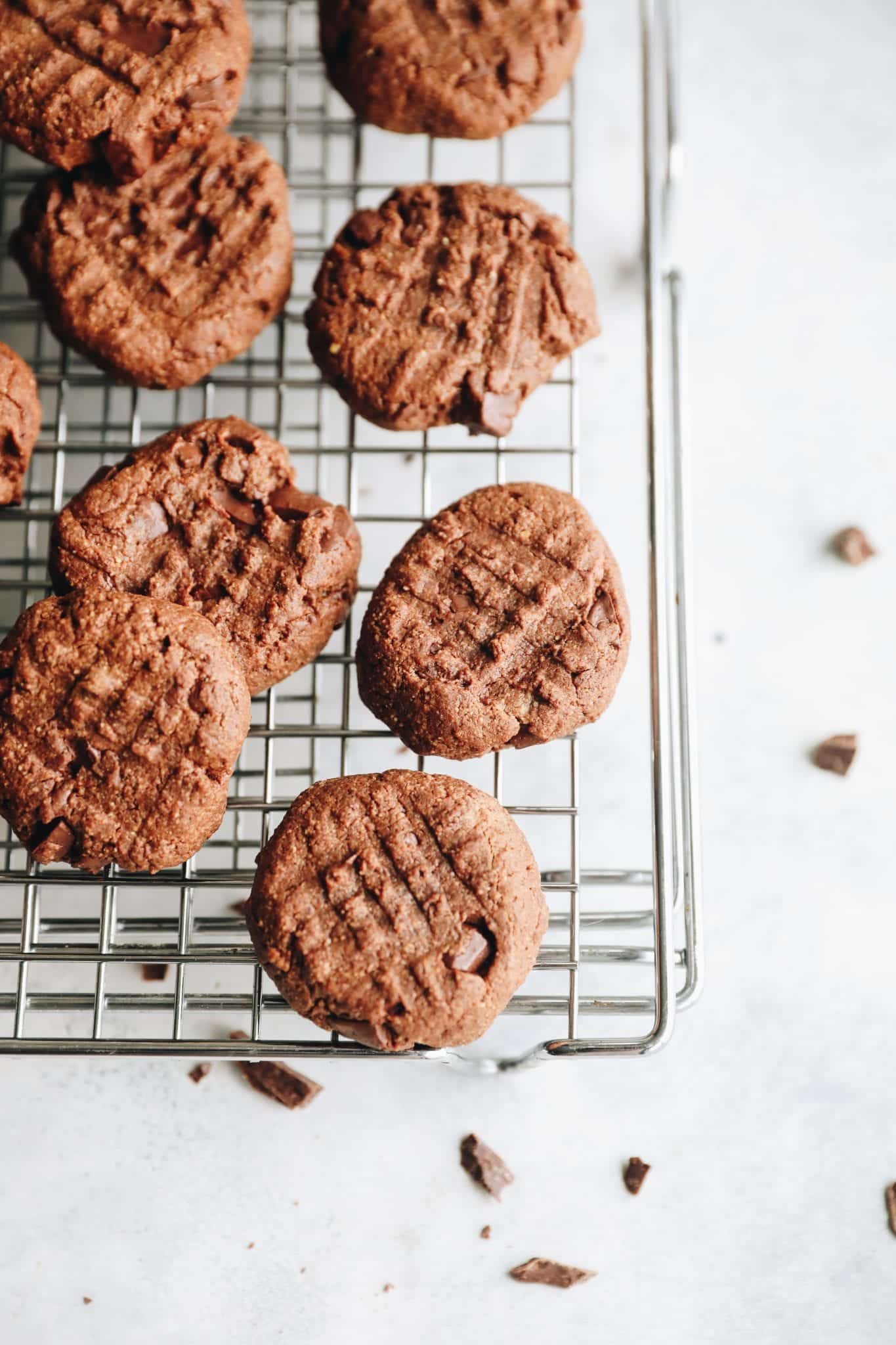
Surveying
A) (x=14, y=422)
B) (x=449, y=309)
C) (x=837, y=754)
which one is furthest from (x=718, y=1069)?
(x=14, y=422)

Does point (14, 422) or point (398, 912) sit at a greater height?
point (14, 422)

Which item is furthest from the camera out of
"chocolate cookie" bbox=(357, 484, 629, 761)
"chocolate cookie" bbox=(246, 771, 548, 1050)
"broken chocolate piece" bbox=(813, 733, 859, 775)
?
"broken chocolate piece" bbox=(813, 733, 859, 775)

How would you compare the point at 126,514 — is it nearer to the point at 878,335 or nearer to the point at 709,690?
the point at 709,690

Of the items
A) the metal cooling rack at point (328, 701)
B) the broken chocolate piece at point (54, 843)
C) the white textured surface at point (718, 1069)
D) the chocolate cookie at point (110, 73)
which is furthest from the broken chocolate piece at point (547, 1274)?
the chocolate cookie at point (110, 73)

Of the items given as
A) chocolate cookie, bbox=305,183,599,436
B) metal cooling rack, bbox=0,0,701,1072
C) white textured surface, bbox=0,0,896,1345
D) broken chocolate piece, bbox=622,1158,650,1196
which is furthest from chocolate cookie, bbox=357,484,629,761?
broken chocolate piece, bbox=622,1158,650,1196

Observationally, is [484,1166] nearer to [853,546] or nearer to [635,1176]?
[635,1176]

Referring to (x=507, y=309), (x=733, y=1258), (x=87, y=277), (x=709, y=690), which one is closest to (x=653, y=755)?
(x=709, y=690)

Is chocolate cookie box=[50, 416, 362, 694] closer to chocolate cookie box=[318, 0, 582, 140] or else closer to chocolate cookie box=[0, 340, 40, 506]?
chocolate cookie box=[0, 340, 40, 506]
